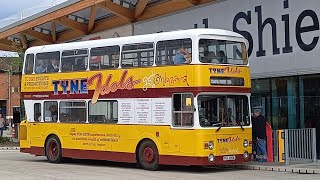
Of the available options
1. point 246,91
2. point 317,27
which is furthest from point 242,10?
point 246,91

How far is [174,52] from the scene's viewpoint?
1683 cm

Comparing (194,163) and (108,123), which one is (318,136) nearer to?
(194,163)

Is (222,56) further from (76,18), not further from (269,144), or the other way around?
(76,18)

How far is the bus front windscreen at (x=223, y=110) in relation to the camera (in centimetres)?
1638

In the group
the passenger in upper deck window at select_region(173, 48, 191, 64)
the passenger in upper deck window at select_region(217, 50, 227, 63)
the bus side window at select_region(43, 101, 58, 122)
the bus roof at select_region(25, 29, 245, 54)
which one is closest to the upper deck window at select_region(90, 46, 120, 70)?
the bus roof at select_region(25, 29, 245, 54)

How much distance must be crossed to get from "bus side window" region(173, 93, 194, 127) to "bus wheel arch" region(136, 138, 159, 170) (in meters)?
1.15

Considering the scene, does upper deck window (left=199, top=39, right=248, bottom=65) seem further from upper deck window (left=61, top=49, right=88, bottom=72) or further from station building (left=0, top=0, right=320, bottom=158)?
upper deck window (left=61, top=49, right=88, bottom=72)

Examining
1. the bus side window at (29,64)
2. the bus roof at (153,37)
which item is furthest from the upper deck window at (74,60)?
the bus side window at (29,64)

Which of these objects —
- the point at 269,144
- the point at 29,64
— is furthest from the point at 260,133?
the point at 29,64

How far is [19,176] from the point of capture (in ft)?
52.6

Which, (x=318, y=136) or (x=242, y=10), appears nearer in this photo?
(x=318, y=136)

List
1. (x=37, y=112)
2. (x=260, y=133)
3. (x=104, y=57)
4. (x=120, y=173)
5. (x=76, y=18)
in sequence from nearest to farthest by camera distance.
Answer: (x=120, y=173) < (x=260, y=133) < (x=104, y=57) < (x=37, y=112) < (x=76, y=18)

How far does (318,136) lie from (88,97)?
766 centimetres

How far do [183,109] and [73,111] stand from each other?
4.94 meters
